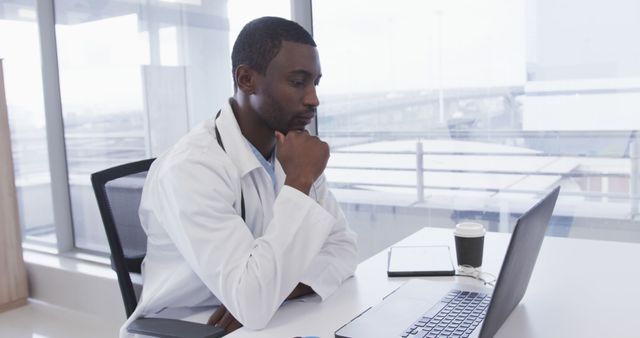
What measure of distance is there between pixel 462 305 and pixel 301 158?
17.8 inches

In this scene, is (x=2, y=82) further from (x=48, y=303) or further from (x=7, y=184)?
(x=48, y=303)

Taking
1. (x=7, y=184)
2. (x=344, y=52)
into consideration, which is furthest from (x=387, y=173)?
(x=7, y=184)

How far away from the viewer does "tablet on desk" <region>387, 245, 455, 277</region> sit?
1.34 metres

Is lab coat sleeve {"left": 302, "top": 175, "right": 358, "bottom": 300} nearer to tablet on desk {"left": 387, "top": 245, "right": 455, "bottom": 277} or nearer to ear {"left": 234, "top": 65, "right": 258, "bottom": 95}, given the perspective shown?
tablet on desk {"left": 387, "top": 245, "right": 455, "bottom": 277}

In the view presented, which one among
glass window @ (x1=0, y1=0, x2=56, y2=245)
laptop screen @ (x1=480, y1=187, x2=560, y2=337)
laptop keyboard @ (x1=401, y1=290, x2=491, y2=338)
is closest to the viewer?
laptop screen @ (x1=480, y1=187, x2=560, y2=337)

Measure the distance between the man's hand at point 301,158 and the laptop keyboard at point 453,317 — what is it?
361 millimetres

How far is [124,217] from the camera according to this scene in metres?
1.39

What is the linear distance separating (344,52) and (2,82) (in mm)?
2045

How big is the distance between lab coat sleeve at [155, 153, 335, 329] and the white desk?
0.07 m

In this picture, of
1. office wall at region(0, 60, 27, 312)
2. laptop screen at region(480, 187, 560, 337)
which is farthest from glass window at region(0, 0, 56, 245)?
laptop screen at region(480, 187, 560, 337)

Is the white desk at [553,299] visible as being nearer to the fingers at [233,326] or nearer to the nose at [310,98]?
the fingers at [233,326]

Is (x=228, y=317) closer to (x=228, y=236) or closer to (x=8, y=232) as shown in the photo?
(x=228, y=236)

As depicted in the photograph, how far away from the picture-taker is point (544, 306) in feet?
3.64

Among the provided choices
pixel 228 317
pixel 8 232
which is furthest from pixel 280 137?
pixel 8 232
